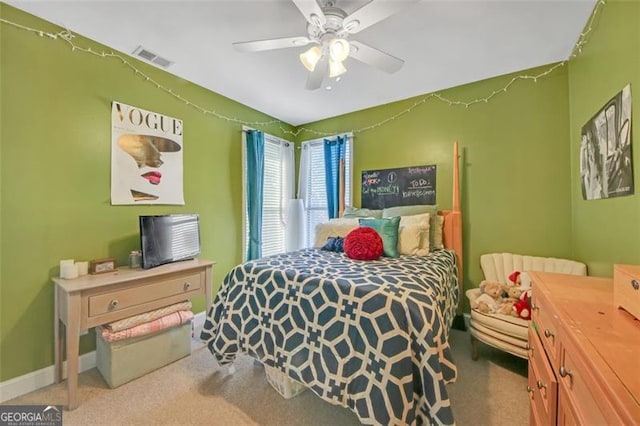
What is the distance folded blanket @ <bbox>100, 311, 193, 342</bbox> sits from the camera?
6.05 ft

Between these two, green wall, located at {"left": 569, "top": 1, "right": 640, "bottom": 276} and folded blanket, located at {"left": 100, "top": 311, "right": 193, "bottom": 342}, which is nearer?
green wall, located at {"left": 569, "top": 1, "right": 640, "bottom": 276}

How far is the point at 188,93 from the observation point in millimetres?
2785

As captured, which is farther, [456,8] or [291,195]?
[291,195]

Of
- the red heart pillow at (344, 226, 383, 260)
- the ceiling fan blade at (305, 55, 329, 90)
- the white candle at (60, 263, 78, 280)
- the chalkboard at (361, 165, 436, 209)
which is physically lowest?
the white candle at (60, 263, 78, 280)

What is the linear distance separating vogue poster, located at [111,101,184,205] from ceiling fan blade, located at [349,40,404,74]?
1908 millimetres

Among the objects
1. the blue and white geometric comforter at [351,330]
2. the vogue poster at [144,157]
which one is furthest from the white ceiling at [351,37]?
the blue and white geometric comforter at [351,330]

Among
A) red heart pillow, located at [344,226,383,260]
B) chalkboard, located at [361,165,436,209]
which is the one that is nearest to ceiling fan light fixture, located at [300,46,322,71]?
red heart pillow, located at [344,226,383,260]

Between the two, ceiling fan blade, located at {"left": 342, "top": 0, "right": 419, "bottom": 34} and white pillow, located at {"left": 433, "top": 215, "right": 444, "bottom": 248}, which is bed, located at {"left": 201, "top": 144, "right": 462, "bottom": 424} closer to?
white pillow, located at {"left": 433, "top": 215, "right": 444, "bottom": 248}

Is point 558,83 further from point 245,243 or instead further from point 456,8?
point 245,243

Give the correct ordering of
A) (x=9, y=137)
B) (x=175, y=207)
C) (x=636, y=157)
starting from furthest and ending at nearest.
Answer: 1. (x=175, y=207)
2. (x=9, y=137)
3. (x=636, y=157)

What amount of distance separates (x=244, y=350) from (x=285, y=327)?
0.43 metres

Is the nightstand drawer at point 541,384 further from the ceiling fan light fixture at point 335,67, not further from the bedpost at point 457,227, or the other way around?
the ceiling fan light fixture at point 335,67

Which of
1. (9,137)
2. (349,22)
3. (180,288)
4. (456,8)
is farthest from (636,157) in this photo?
(9,137)

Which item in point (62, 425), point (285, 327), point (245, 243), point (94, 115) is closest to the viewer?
point (62, 425)
